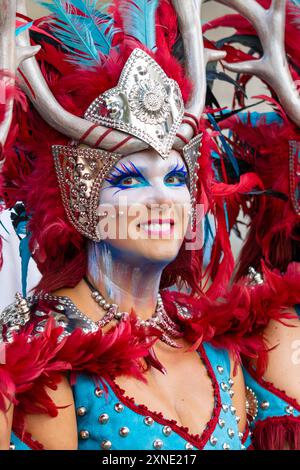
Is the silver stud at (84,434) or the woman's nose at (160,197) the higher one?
the woman's nose at (160,197)

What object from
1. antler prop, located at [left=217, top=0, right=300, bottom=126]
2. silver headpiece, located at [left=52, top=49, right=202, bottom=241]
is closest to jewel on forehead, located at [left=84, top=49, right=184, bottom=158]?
silver headpiece, located at [left=52, top=49, right=202, bottom=241]

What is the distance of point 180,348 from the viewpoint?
78.0 inches

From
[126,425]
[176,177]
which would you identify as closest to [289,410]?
[126,425]

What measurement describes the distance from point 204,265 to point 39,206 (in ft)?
1.79

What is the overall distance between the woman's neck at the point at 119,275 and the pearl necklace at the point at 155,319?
0.04 feet

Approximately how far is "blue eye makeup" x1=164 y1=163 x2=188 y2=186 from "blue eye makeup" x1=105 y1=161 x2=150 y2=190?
0.20 feet

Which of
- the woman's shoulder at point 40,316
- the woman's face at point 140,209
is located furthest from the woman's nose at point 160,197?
the woman's shoulder at point 40,316

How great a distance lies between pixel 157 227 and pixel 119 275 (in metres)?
0.13

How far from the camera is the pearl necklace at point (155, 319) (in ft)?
6.09

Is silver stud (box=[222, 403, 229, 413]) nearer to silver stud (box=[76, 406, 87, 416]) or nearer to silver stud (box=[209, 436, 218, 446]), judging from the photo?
silver stud (box=[209, 436, 218, 446])

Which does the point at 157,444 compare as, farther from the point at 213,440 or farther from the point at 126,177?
the point at 126,177

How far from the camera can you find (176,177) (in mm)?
1895

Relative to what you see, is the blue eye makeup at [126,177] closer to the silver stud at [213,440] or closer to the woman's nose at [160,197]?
the woman's nose at [160,197]

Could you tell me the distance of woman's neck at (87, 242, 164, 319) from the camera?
1.86m
